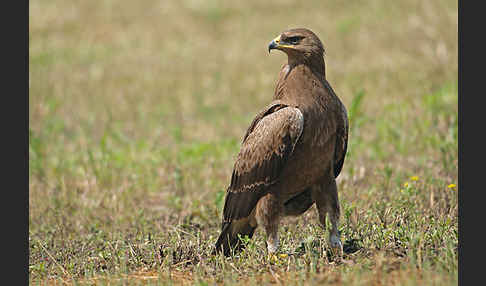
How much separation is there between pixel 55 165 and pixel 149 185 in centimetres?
171

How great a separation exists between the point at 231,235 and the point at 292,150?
102 cm

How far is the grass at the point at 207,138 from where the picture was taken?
507cm

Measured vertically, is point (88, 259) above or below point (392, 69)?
below

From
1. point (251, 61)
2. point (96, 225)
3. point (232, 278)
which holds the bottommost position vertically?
point (96, 225)

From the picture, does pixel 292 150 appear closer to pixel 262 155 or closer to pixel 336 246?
pixel 262 155

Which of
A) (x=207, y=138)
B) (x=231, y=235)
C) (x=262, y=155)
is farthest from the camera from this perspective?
(x=207, y=138)

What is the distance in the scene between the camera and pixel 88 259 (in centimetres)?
566

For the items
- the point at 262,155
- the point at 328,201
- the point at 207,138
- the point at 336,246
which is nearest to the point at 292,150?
the point at 262,155

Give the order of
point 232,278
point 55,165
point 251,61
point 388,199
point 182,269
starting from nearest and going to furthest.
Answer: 1. point 232,278
2. point 182,269
3. point 388,199
4. point 55,165
5. point 251,61

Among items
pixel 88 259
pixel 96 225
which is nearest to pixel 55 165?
pixel 96 225

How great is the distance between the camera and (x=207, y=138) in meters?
10.7

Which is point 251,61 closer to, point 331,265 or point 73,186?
point 73,186

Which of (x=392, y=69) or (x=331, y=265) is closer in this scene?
(x=331, y=265)

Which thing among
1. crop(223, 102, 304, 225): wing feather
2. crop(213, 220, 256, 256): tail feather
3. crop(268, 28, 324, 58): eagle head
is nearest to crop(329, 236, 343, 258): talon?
crop(223, 102, 304, 225): wing feather
